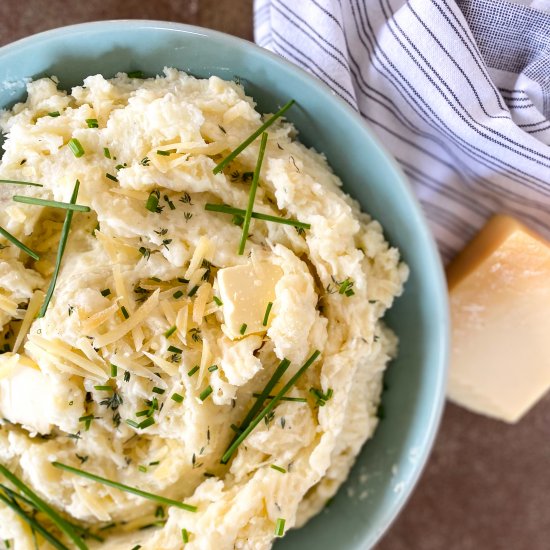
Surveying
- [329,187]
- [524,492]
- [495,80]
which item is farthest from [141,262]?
[524,492]

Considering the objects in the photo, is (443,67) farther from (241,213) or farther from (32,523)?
(32,523)

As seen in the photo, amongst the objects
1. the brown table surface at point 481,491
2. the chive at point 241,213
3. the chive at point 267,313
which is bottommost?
the brown table surface at point 481,491

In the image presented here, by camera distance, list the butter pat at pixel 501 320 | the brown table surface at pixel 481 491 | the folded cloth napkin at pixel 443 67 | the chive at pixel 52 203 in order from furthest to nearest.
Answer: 1. the brown table surface at pixel 481 491
2. the butter pat at pixel 501 320
3. the folded cloth napkin at pixel 443 67
4. the chive at pixel 52 203

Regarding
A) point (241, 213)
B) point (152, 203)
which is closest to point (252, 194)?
point (241, 213)

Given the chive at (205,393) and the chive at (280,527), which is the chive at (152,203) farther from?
the chive at (280,527)

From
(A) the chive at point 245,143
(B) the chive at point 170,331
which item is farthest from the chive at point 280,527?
(A) the chive at point 245,143

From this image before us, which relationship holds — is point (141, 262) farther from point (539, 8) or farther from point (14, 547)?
point (539, 8)

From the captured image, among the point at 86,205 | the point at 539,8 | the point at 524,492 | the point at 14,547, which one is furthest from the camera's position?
the point at 524,492
